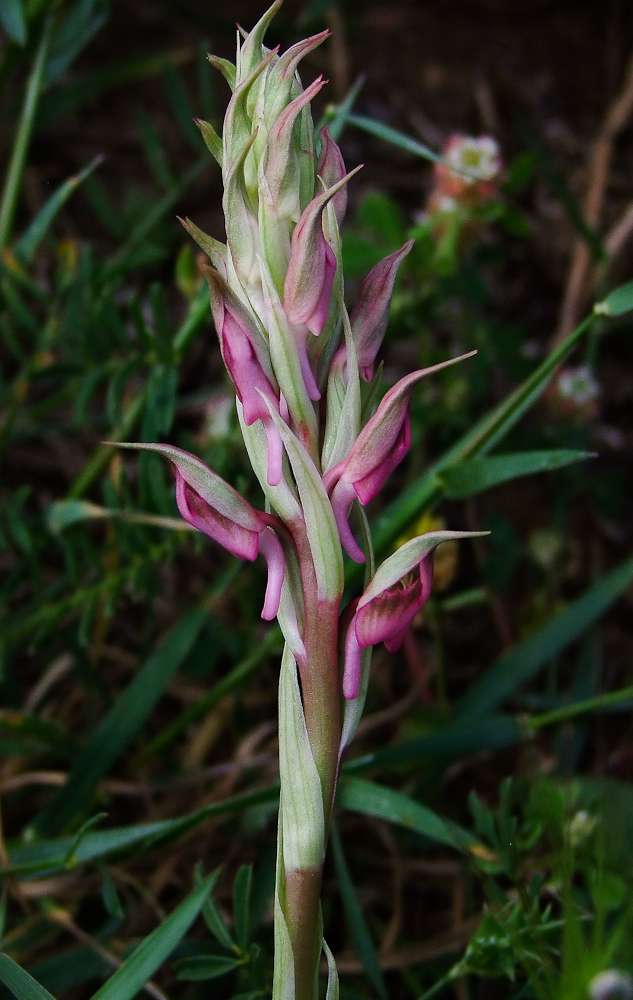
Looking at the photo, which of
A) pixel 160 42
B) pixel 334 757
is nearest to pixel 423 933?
pixel 334 757

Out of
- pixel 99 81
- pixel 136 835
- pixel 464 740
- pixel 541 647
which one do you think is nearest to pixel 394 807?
pixel 464 740

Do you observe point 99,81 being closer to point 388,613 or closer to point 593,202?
point 593,202

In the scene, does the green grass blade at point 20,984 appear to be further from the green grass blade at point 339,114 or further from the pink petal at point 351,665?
the green grass blade at point 339,114

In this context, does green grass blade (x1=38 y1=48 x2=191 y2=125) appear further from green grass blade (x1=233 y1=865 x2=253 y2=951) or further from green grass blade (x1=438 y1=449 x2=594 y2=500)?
green grass blade (x1=233 y1=865 x2=253 y2=951)

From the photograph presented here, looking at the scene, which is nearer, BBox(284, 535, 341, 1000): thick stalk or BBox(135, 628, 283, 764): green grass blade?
BBox(284, 535, 341, 1000): thick stalk

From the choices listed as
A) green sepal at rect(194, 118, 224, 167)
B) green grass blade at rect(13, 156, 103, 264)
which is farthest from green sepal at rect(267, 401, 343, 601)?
green grass blade at rect(13, 156, 103, 264)

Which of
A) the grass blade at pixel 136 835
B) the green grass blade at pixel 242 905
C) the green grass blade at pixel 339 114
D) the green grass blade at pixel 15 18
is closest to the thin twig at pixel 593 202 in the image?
the green grass blade at pixel 339 114
